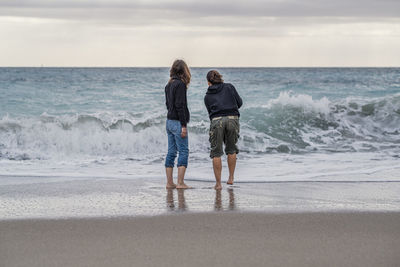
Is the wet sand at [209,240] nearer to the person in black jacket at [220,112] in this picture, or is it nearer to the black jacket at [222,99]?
the person in black jacket at [220,112]

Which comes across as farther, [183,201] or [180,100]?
[180,100]

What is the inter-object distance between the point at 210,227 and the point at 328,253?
3.86 feet

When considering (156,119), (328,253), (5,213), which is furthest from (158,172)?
(156,119)

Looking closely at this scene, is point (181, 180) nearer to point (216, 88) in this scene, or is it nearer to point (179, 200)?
point (179, 200)

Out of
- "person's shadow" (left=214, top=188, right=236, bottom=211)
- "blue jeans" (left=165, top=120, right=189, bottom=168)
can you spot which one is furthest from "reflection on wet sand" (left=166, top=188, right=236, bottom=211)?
"blue jeans" (left=165, top=120, right=189, bottom=168)

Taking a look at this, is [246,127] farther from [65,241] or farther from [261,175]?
[65,241]

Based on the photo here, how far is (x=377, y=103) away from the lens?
59.5 feet

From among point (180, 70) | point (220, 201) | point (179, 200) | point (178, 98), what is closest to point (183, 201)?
point (179, 200)

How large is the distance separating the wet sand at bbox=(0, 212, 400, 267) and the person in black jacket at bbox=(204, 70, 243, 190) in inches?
72.8

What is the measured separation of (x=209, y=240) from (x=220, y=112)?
9.50 ft

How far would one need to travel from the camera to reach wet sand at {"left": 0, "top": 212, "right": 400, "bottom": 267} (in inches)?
160

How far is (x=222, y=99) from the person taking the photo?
7.18m

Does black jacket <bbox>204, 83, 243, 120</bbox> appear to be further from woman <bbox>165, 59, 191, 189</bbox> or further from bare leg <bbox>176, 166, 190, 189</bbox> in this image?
bare leg <bbox>176, 166, 190, 189</bbox>

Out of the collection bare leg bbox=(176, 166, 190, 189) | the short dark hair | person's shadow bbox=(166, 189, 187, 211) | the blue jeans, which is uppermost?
the short dark hair
